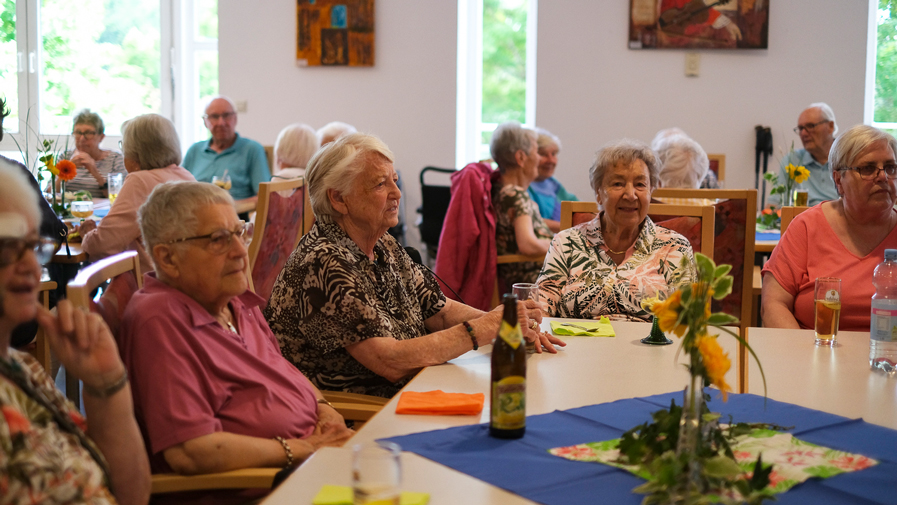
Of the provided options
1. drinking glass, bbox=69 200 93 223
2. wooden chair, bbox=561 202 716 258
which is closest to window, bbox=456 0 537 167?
drinking glass, bbox=69 200 93 223

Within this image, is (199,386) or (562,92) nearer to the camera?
(199,386)

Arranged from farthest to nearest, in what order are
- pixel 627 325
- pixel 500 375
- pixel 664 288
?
pixel 664 288 → pixel 627 325 → pixel 500 375

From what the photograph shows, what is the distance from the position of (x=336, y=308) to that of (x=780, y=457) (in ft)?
3.36

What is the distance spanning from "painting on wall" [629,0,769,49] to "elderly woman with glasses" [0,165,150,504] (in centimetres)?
552

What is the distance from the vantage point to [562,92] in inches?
243

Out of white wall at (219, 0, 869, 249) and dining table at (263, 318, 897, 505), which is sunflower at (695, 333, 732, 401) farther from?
white wall at (219, 0, 869, 249)

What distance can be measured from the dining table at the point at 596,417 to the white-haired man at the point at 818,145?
3564mm

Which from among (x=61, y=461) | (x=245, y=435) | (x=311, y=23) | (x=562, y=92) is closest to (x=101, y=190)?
(x=311, y=23)

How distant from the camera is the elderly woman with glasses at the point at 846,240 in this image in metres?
2.38

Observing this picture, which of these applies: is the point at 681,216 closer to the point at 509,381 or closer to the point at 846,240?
the point at 846,240

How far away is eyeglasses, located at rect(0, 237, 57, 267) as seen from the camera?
1062 mm

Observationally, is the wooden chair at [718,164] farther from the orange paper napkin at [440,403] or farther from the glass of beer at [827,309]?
the orange paper napkin at [440,403]

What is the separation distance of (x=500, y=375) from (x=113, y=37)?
697cm

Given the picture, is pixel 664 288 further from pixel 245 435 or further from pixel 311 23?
pixel 311 23
